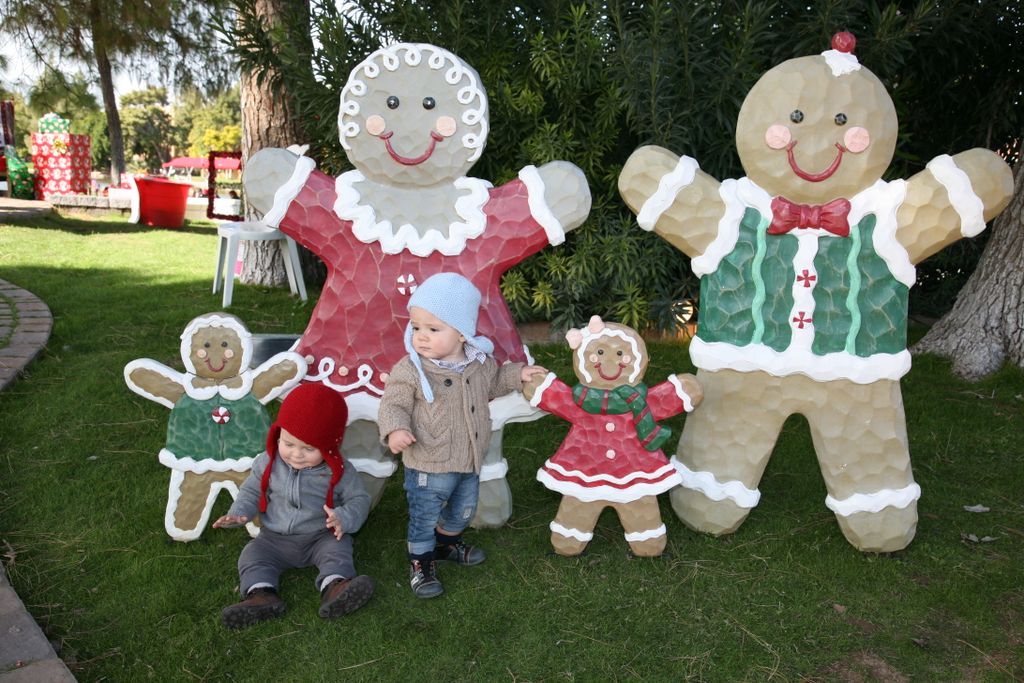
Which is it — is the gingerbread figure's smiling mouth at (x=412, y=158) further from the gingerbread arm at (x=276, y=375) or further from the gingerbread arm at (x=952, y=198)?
the gingerbread arm at (x=952, y=198)

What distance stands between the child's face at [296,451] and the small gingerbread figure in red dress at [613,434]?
71 cm

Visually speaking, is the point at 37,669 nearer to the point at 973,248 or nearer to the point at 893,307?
the point at 893,307

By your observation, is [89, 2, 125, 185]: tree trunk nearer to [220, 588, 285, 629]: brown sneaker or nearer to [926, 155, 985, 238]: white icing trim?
[220, 588, 285, 629]: brown sneaker

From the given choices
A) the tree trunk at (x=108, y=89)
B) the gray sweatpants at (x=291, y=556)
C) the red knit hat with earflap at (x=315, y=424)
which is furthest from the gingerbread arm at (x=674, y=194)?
the tree trunk at (x=108, y=89)

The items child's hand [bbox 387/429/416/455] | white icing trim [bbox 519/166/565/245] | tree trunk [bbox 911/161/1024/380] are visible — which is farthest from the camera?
tree trunk [bbox 911/161/1024/380]

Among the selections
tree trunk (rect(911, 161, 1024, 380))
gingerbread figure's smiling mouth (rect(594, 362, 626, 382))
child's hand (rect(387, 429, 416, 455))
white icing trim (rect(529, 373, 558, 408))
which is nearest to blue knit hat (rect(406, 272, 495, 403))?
child's hand (rect(387, 429, 416, 455))

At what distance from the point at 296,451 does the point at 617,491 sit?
1042 mm

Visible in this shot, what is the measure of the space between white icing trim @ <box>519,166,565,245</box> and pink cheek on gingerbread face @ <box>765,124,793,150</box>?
728 mm

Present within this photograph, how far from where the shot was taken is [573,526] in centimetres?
284

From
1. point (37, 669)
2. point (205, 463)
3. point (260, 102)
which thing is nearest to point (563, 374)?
point (205, 463)

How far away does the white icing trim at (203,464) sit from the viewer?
2832 millimetres

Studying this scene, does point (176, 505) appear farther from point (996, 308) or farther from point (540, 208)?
point (996, 308)

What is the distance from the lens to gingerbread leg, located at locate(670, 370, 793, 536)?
2.88 m

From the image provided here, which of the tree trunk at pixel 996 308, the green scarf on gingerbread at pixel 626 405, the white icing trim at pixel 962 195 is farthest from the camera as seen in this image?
the tree trunk at pixel 996 308
